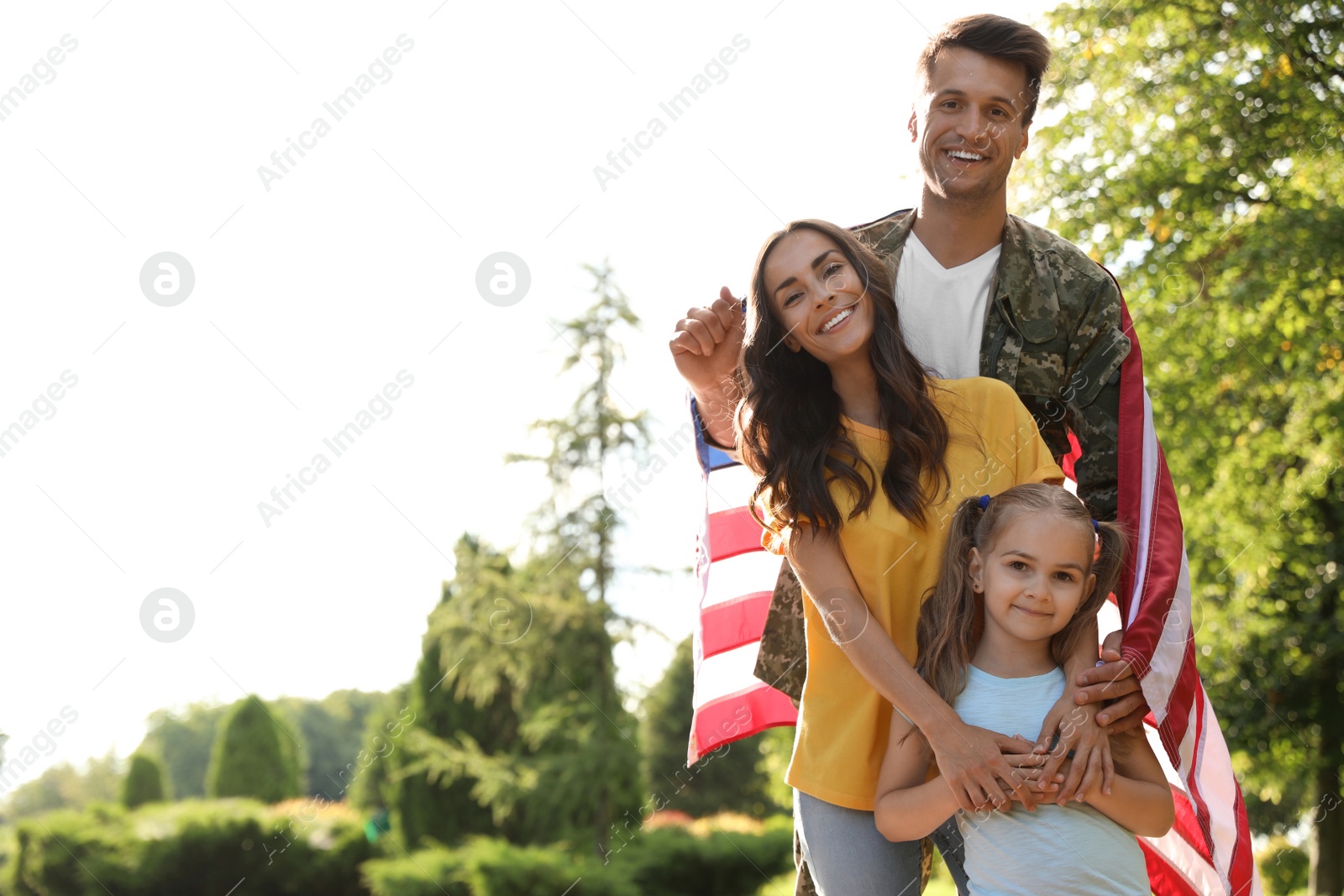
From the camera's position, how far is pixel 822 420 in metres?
2.46

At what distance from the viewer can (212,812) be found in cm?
1512

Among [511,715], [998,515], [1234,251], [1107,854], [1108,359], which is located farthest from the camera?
A: [511,715]

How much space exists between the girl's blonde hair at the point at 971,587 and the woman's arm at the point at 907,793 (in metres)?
0.12

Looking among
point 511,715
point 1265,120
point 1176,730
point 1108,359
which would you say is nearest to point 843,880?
point 1176,730

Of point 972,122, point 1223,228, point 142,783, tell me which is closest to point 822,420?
point 972,122

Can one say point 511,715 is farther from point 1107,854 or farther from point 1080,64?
point 1107,854

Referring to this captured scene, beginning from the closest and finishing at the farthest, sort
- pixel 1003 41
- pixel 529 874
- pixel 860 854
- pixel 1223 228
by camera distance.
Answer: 1. pixel 860 854
2. pixel 1003 41
3. pixel 1223 228
4. pixel 529 874

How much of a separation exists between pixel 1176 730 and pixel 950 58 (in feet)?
5.40

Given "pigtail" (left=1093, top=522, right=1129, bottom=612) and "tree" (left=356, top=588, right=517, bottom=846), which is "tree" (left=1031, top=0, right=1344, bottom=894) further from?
"tree" (left=356, top=588, right=517, bottom=846)

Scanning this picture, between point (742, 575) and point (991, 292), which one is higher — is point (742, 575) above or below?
below

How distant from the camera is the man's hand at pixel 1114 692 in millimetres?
2082

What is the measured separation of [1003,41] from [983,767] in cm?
168

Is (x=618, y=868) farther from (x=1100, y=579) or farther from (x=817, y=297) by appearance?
(x=817, y=297)

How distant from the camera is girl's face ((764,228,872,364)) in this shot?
2395 mm
